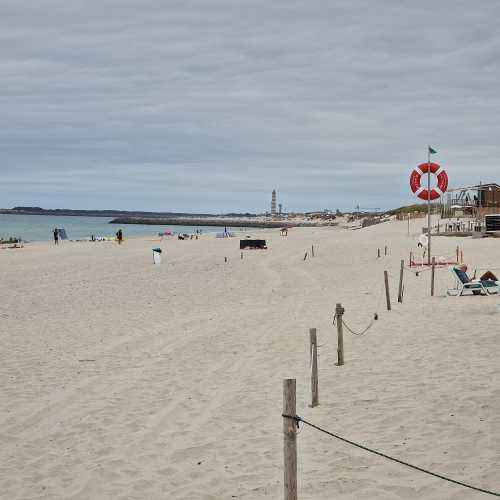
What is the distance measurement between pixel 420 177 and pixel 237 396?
15138 millimetres

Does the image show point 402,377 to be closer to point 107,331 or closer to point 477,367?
point 477,367

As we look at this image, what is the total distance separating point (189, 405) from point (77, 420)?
1.38m

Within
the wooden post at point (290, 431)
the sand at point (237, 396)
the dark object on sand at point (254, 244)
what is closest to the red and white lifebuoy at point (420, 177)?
the sand at point (237, 396)

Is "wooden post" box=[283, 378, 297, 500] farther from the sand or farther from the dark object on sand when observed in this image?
the dark object on sand

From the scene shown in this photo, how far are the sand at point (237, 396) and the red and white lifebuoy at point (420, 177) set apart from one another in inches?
208

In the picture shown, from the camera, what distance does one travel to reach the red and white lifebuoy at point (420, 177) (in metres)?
21.2

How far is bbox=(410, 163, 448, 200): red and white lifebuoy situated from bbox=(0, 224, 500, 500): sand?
5.28 meters

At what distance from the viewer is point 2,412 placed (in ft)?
25.7

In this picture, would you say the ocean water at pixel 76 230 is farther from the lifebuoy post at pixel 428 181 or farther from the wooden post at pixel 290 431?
the wooden post at pixel 290 431

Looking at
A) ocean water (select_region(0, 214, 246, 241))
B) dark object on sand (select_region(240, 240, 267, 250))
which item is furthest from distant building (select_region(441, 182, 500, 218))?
ocean water (select_region(0, 214, 246, 241))

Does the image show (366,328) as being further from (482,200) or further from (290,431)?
(482,200)

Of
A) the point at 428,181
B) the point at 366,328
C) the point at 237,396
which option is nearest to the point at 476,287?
the point at 366,328

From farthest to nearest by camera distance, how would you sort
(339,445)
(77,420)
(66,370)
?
(66,370), (77,420), (339,445)

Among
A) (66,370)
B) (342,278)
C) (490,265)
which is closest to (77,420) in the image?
(66,370)
